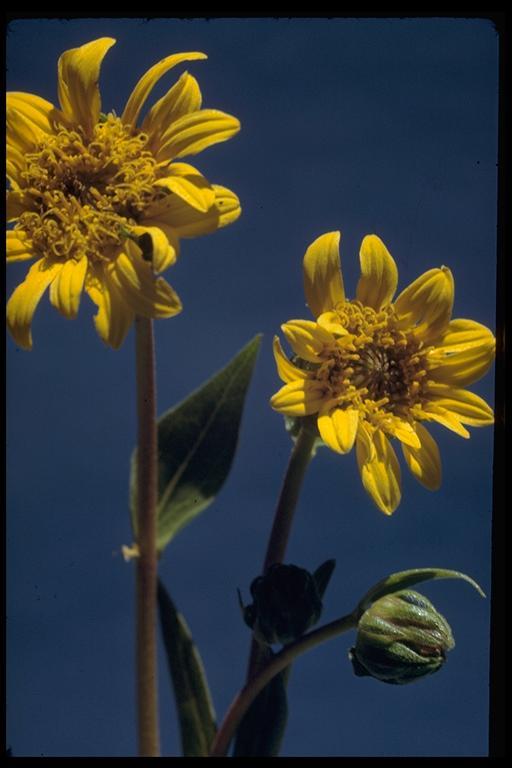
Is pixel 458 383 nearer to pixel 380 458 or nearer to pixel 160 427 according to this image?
pixel 380 458

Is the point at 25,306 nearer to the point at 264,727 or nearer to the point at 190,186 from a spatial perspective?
the point at 190,186

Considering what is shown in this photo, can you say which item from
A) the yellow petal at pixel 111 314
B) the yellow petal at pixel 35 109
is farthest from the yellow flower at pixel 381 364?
the yellow petal at pixel 35 109

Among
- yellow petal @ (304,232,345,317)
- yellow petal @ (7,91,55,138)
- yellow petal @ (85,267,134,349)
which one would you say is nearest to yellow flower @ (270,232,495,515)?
yellow petal @ (304,232,345,317)

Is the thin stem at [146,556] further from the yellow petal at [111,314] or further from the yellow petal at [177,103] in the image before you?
the yellow petal at [177,103]

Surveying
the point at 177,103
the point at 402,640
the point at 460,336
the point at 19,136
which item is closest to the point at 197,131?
the point at 177,103

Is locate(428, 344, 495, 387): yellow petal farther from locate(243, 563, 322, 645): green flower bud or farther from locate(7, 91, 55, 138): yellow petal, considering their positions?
locate(7, 91, 55, 138): yellow petal
